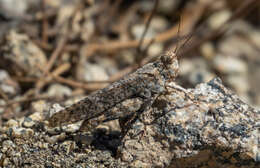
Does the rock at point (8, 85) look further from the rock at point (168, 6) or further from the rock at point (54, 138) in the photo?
the rock at point (168, 6)

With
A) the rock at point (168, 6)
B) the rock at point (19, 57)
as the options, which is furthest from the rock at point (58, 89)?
the rock at point (168, 6)

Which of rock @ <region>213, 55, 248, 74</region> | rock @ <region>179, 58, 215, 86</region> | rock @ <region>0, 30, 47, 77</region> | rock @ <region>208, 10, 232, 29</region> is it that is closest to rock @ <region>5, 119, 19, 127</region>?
rock @ <region>0, 30, 47, 77</region>

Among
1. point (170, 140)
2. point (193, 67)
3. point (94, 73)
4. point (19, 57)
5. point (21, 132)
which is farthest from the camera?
point (193, 67)

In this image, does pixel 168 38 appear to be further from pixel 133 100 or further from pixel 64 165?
pixel 64 165

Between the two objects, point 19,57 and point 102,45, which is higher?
point 102,45

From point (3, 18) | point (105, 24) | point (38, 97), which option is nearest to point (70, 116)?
point (38, 97)

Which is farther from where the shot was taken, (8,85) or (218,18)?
(218,18)

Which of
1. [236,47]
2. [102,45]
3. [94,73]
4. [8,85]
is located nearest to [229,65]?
[236,47]

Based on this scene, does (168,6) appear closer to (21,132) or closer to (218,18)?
(218,18)
